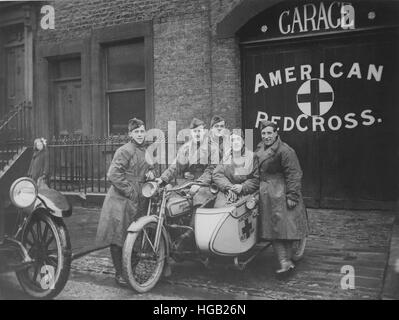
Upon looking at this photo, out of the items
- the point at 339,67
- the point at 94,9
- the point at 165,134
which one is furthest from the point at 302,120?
the point at 94,9

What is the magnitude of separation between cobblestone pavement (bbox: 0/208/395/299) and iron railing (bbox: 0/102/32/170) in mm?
1265

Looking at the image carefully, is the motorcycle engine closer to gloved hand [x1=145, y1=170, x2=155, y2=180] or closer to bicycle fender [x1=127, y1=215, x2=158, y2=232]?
bicycle fender [x1=127, y1=215, x2=158, y2=232]

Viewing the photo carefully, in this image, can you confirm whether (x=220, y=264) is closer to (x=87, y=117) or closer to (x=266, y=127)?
(x=266, y=127)

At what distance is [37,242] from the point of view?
3.82 metres

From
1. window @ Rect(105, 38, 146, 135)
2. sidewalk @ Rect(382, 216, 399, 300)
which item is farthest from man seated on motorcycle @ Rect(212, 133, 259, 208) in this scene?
window @ Rect(105, 38, 146, 135)

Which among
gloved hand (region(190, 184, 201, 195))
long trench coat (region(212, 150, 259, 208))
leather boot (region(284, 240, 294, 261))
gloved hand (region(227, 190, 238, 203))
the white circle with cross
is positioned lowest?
leather boot (region(284, 240, 294, 261))

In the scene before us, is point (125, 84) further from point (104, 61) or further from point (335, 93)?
point (335, 93)

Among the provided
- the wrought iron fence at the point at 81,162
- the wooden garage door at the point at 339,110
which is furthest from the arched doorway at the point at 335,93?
the wrought iron fence at the point at 81,162

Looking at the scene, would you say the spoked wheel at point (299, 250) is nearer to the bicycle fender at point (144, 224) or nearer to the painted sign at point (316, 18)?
the bicycle fender at point (144, 224)

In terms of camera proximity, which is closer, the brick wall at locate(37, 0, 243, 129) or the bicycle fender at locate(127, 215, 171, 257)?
the bicycle fender at locate(127, 215, 171, 257)

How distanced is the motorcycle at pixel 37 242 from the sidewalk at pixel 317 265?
0.61 meters

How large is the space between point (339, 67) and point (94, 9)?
358cm

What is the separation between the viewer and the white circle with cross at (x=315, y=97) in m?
5.17

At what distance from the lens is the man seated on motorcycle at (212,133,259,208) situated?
13.6 feet
